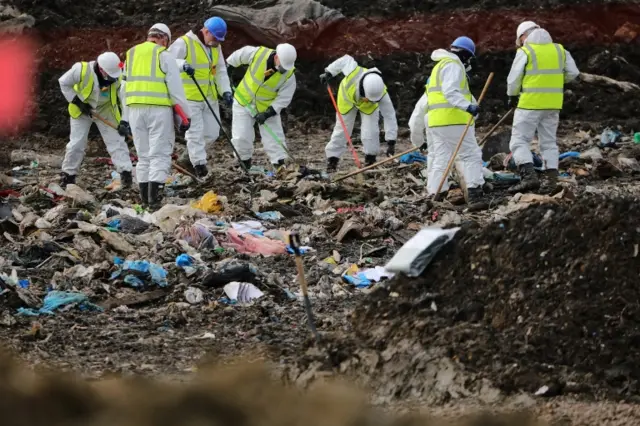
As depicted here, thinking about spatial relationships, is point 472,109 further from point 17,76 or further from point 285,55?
point 17,76

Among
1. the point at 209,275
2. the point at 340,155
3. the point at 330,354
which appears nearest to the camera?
the point at 330,354

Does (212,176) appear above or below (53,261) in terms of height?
below

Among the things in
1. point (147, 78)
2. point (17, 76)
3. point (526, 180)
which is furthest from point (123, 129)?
point (17, 76)

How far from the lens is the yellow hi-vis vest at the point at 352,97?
14155mm

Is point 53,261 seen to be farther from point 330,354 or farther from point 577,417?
point 577,417

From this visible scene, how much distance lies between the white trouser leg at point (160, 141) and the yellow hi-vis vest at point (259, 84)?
268 cm

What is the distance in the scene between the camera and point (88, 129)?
12805mm

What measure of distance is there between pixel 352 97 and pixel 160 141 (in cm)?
400

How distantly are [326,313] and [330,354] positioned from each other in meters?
1.75

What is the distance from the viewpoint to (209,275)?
7.69m

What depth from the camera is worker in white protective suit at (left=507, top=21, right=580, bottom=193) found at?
12008mm

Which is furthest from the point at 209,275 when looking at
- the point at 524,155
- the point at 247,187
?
the point at 524,155

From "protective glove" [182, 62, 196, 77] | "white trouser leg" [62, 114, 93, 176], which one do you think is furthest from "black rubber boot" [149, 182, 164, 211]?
"white trouser leg" [62, 114, 93, 176]

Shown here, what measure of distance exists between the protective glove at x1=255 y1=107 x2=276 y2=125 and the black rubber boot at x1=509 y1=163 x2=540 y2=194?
10.4 feet
